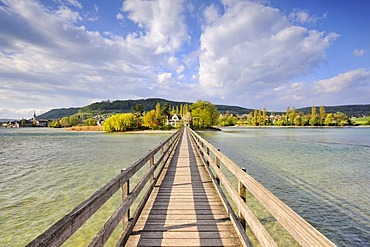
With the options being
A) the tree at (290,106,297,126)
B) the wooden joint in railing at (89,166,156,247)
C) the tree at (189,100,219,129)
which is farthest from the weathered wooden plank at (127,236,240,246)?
the tree at (290,106,297,126)

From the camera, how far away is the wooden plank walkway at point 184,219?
3209mm

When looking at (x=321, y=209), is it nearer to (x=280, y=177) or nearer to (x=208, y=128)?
(x=280, y=177)

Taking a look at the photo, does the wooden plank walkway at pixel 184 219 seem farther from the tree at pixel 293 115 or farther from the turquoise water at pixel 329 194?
the tree at pixel 293 115

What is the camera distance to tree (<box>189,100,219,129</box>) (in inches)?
2608

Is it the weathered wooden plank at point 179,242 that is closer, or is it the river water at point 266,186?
the weathered wooden plank at point 179,242

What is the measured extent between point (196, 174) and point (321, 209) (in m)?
4.05

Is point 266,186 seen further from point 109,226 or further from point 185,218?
point 109,226

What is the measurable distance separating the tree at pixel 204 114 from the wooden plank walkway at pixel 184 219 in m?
60.2

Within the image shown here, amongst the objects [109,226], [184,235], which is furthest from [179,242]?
[109,226]

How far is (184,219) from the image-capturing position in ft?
13.0

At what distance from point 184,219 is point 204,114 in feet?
204

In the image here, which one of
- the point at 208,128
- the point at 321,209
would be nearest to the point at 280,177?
the point at 321,209

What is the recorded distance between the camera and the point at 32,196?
8781 millimetres

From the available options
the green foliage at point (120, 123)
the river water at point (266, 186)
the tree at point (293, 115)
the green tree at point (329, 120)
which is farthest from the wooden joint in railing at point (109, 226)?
the tree at point (293, 115)
